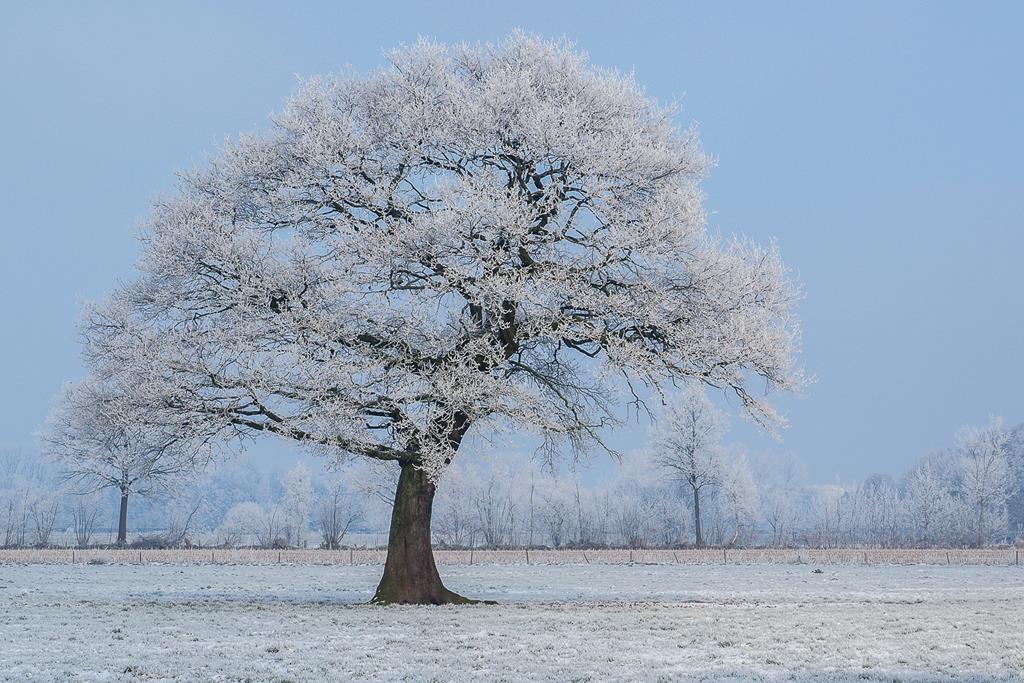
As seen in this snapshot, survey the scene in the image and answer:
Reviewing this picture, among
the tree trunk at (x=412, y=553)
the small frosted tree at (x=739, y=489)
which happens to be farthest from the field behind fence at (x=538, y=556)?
the tree trunk at (x=412, y=553)

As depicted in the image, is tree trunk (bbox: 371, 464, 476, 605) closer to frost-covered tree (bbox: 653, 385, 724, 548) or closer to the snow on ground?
the snow on ground

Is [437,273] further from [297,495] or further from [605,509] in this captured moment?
[297,495]

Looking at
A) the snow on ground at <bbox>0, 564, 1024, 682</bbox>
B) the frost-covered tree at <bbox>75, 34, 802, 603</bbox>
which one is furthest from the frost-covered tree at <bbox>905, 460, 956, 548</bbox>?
the frost-covered tree at <bbox>75, 34, 802, 603</bbox>

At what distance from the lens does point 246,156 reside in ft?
69.7

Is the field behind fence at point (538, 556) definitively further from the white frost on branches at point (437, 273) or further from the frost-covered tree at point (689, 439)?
the white frost on branches at point (437, 273)

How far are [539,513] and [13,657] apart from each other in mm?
63897

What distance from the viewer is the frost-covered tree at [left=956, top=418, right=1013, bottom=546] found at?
211ft

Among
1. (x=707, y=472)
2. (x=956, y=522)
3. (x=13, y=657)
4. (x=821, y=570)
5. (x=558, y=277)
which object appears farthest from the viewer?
(x=956, y=522)

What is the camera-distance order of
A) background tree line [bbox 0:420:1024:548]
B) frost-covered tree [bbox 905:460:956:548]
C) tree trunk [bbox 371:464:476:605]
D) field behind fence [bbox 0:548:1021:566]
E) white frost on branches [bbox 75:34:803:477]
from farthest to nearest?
frost-covered tree [bbox 905:460:956:548] < background tree line [bbox 0:420:1024:548] < field behind fence [bbox 0:548:1021:566] < tree trunk [bbox 371:464:476:605] < white frost on branches [bbox 75:34:803:477]

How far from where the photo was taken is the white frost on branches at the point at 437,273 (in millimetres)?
19672

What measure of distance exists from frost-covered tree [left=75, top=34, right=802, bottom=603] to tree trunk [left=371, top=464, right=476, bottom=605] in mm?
49

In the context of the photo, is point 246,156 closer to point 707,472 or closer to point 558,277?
point 558,277

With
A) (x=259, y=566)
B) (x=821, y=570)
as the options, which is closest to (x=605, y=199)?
(x=821, y=570)

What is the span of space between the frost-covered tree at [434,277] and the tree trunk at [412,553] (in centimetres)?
5
